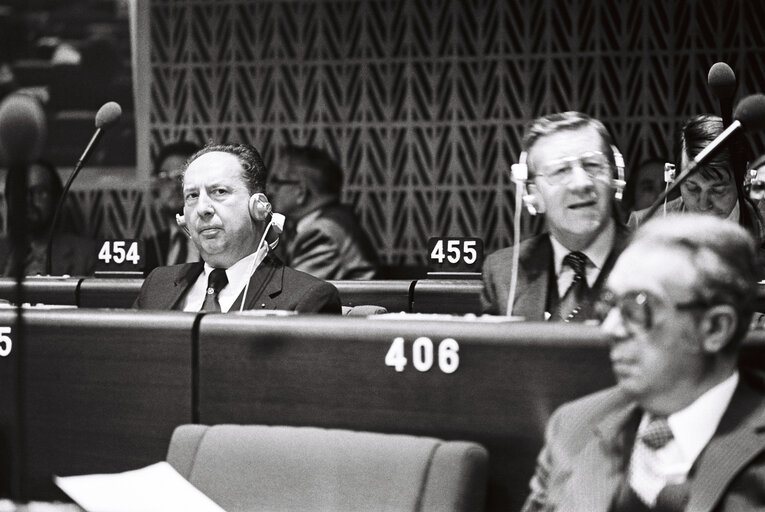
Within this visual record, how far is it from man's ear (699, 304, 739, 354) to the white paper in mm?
822

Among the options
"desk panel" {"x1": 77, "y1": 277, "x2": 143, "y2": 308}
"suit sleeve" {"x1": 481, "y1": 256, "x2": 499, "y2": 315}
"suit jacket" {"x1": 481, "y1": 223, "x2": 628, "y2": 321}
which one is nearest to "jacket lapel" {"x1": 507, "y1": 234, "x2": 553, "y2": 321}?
"suit jacket" {"x1": 481, "y1": 223, "x2": 628, "y2": 321}

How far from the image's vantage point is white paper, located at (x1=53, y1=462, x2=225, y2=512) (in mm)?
1695

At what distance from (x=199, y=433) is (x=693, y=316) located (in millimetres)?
900

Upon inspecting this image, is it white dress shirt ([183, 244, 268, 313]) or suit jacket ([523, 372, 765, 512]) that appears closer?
suit jacket ([523, 372, 765, 512])

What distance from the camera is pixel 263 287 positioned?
3.08m

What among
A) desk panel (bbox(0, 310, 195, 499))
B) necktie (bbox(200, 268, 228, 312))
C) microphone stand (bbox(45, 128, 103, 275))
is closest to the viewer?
desk panel (bbox(0, 310, 195, 499))

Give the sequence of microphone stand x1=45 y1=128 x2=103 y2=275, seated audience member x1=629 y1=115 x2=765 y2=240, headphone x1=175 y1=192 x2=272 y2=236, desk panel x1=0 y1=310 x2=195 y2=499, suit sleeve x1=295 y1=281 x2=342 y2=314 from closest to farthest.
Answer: desk panel x1=0 y1=310 x2=195 y2=499
suit sleeve x1=295 y1=281 x2=342 y2=314
headphone x1=175 y1=192 x2=272 y2=236
seated audience member x1=629 y1=115 x2=765 y2=240
microphone stand x1=45 y1=128 x2=103 y2=275

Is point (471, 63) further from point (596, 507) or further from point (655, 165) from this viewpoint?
point (596, 507)

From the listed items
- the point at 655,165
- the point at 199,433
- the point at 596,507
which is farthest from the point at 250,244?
the point at 655,165

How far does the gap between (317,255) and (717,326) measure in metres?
4.21

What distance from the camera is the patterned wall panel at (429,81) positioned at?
696cm

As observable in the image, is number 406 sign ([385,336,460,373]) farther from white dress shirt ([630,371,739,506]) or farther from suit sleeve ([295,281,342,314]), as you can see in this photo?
suit sleeve ([295,281,342,314])

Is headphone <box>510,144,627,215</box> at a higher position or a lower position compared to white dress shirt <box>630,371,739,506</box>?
higher

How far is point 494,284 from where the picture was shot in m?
2.74
